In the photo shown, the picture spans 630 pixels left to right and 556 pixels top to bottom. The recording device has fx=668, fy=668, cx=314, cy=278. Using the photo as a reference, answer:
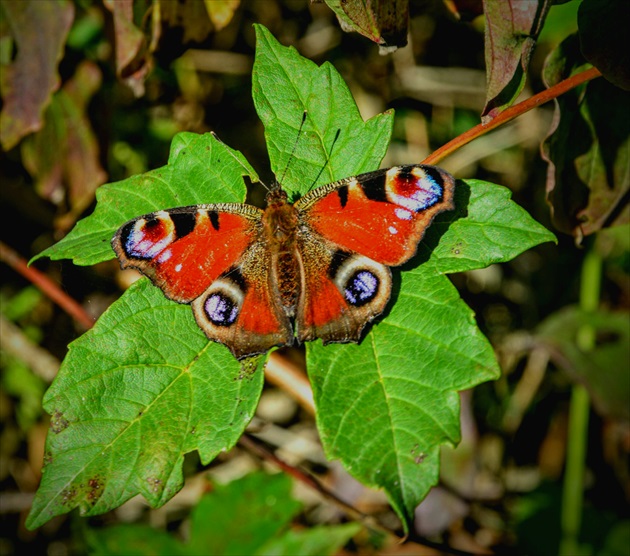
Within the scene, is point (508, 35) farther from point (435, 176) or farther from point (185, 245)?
point (185, 245)

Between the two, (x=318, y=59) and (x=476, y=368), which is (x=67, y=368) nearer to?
(x=476, y=368)

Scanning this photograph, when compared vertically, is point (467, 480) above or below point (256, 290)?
below

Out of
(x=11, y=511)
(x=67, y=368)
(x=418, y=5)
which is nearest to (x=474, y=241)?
(x=67, y=368)

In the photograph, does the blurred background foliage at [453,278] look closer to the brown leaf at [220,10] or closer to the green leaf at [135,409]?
the brown leaf at [220,10]

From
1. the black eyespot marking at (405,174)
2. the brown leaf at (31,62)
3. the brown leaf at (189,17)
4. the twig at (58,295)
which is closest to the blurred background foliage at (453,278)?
the twig at (58,295)

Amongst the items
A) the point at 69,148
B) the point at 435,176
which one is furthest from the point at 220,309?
the point at 69,148
